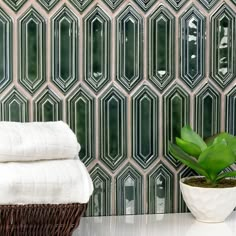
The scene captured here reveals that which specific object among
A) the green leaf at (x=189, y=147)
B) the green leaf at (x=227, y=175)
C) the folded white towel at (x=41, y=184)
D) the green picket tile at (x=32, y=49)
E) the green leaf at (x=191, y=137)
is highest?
the green picket tile at (x=32, y=49)

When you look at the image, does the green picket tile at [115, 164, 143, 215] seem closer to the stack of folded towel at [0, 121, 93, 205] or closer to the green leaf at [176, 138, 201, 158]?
the green leaf at [176, 138, 201, 158]

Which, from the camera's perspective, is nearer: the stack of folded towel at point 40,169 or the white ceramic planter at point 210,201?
the stack of folded towel at point 40,169

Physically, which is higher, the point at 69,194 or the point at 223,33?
the point at 223,33

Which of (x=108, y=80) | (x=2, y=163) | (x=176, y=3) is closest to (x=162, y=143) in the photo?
(x=108, y=80)

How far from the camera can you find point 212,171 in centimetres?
121

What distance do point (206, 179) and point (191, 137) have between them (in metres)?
0.09

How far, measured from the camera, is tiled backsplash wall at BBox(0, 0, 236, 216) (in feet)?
4.08

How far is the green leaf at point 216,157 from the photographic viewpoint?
1.15 meters

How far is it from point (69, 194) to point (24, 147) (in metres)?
0.11

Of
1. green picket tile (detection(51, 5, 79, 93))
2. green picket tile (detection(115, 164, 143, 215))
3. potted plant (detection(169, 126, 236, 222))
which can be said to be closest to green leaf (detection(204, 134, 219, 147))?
potted plant (detection(169, 126, 236, 222))

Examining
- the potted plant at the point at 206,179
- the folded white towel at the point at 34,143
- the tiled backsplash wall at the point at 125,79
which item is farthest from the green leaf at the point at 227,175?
the folded white towel at the point at 34,143

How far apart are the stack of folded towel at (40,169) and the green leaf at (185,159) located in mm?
246

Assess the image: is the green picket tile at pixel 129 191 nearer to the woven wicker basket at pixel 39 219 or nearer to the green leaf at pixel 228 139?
the green leaf at pixel 228 139

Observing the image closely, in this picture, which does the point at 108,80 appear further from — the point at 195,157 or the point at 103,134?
the point at 195,157
